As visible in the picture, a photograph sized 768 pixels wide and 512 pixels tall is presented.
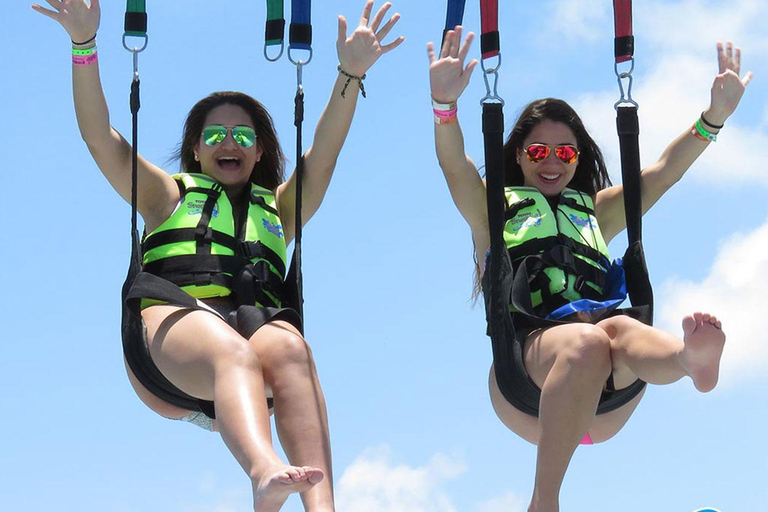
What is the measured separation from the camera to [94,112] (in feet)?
19.7

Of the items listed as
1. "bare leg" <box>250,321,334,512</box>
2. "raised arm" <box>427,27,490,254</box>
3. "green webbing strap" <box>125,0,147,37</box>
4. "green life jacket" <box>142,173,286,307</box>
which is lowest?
"bare leg" <box>250,321,334,512</box>

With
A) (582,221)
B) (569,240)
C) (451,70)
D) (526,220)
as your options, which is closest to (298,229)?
(451,70)

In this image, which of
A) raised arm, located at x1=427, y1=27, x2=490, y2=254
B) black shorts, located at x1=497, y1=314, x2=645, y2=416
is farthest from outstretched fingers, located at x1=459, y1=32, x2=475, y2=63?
black shorts, located at x1=497, y1=314, x2=645, y2=416

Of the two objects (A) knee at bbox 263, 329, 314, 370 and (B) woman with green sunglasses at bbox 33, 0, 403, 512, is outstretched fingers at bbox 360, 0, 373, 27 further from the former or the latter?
(A) knee at bbox 263, 329, 314, 370

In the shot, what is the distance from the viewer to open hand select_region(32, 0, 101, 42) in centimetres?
598

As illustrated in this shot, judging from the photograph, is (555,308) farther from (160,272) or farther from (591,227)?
(160,272)

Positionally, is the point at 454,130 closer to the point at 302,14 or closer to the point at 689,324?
the point at 302,14

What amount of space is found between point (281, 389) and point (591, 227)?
1.79 meters

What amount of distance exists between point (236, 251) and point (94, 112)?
0.84 meters

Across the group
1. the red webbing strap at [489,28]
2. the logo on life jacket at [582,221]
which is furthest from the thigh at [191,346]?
the logo on life jacket at [582,221]

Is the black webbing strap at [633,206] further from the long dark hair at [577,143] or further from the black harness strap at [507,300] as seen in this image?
the long dark hair at [577,143]

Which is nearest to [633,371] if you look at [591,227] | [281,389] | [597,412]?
[597,412]

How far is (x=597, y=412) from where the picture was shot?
235 inches

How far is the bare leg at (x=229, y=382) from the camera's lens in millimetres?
4887
